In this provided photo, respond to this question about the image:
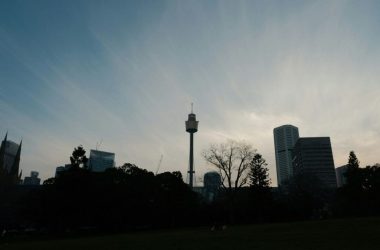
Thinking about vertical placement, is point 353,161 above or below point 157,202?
above

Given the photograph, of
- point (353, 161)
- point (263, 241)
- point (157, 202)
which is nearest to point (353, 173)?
point (353, 161)

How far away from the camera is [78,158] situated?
2729 inches

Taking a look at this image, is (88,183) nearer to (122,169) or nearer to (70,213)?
(70,213)

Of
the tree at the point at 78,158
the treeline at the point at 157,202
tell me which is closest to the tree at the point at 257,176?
the treeline at the point at 157,202

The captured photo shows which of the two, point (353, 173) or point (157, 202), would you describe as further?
point (353, 173)

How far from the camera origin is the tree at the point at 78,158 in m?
68.8

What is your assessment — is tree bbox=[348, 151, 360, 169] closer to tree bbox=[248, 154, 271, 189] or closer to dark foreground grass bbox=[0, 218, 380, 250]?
tree bbox=[248, 154, 271, 189]

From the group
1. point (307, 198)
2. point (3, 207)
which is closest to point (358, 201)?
point (307, 198)

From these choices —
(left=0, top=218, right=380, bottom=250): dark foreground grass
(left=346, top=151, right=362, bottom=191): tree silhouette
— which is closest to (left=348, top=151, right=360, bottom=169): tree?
(left=346, top=151, right=362, bottom=191): tree silhouette

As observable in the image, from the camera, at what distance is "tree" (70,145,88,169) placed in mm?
68750

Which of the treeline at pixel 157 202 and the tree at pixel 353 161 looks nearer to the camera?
the treeline at pixel 157 202

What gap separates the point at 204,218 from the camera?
273 ft

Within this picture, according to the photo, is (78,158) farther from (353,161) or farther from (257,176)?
(353,161)

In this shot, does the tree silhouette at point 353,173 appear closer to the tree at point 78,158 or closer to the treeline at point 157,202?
the treeline at point 157,202
